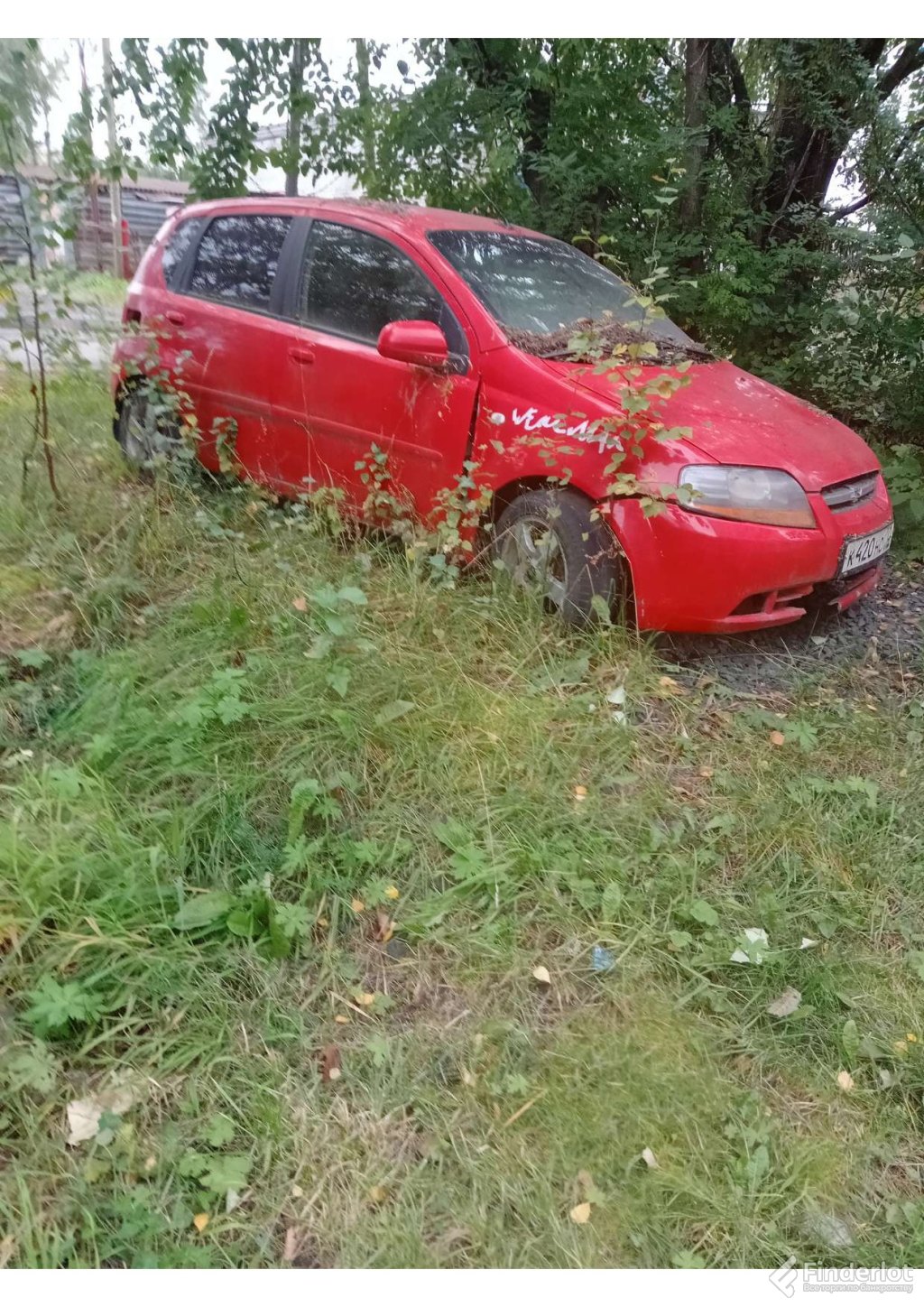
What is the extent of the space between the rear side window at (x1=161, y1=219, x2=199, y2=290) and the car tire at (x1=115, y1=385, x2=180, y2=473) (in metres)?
0.60

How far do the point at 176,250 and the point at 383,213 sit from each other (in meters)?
1.40

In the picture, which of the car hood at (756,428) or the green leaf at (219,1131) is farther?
the car hood at (756,428)

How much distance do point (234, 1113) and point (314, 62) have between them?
222 inches

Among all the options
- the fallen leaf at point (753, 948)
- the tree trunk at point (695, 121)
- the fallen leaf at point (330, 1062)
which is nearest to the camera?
the fallen leaf at point (330, 1062)

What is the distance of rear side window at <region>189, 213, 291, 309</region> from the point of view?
4.08 metres

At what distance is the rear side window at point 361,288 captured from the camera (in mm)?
3525

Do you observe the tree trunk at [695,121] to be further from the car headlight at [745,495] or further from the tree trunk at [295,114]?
the car headlight at [745,495]

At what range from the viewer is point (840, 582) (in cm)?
341

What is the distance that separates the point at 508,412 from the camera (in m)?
3.26

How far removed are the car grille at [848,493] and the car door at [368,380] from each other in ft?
4.58

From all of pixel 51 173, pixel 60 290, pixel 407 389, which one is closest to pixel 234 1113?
pixel 407 389

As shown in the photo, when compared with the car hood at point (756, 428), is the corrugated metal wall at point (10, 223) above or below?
above

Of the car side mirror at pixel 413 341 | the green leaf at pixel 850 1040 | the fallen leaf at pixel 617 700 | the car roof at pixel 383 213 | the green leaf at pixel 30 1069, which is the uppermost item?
the car roof at pixel 383 213

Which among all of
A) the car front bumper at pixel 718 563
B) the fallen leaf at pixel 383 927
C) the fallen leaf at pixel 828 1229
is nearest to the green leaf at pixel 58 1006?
the fallen leaf at pixel 383 927
